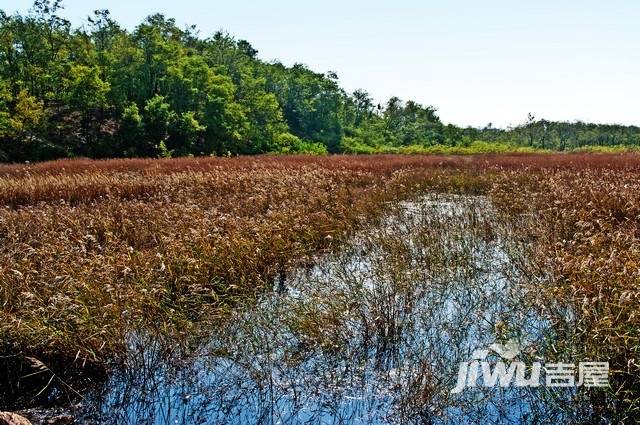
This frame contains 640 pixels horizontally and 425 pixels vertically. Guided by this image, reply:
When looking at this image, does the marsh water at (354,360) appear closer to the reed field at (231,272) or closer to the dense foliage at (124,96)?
the reed field at (231,272)

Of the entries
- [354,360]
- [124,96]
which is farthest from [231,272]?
[124,96]

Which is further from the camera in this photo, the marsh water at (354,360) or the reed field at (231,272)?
the reed field at (231,272)

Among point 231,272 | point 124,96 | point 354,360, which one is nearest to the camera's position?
point 354,360

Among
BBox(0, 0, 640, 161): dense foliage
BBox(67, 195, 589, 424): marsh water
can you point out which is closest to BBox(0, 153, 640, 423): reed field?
BBox(67, 195, 589, 424): marsh water

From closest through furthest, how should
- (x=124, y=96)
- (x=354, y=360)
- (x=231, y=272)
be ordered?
(x=354, y=360) < (x=231, y=272) < (x=124, y=96)

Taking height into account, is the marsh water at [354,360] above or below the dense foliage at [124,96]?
below

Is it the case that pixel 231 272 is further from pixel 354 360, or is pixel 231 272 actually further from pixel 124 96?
pixel 124 96

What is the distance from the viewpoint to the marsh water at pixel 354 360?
12.6ft

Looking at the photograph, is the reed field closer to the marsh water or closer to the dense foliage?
the marsh water

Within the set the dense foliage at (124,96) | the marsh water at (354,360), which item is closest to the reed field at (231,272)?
the marsh water at (354,360)

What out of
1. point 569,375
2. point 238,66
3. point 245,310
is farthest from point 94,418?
point 238,66

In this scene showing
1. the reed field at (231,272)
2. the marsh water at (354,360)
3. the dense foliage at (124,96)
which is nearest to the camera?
the marsh water at (354,360)

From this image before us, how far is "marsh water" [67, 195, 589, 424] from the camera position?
12.6ft

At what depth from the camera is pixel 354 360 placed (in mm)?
4590
